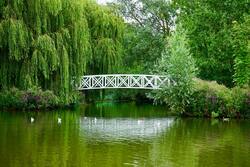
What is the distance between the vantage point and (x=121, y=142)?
22672mm

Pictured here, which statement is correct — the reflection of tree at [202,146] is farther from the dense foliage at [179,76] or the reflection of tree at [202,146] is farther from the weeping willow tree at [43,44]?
the weeping willow tree at [43,44]

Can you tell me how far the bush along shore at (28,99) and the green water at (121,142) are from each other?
106 inches

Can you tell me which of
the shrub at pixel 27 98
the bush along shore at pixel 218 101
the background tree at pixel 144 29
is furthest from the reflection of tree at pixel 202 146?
the background tree at pixel 144 29

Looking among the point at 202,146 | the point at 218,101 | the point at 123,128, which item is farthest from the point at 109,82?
the point at 202,146

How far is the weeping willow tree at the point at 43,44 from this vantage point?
117 ft

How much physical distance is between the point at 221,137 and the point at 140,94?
31.7m

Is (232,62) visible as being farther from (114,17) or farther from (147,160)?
(147,160)

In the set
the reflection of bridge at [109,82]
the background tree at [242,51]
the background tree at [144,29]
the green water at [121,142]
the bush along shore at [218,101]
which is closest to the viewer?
the green water at [121,142]

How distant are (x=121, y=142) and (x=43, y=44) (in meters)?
15.1

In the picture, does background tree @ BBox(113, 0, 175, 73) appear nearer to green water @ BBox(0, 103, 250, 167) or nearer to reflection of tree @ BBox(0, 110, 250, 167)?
green water @ BBox(0, 103, 250, 167)

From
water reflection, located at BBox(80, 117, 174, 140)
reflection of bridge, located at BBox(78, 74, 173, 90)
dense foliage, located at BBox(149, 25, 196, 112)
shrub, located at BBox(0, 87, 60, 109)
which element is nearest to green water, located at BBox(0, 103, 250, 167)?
water reflection, located at BBox(80, 117, 174, 140)

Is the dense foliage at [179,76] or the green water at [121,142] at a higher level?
the dense foliage at [179,76]

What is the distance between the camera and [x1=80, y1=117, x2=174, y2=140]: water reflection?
24953 millimetres

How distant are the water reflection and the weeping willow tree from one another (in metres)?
5.26
